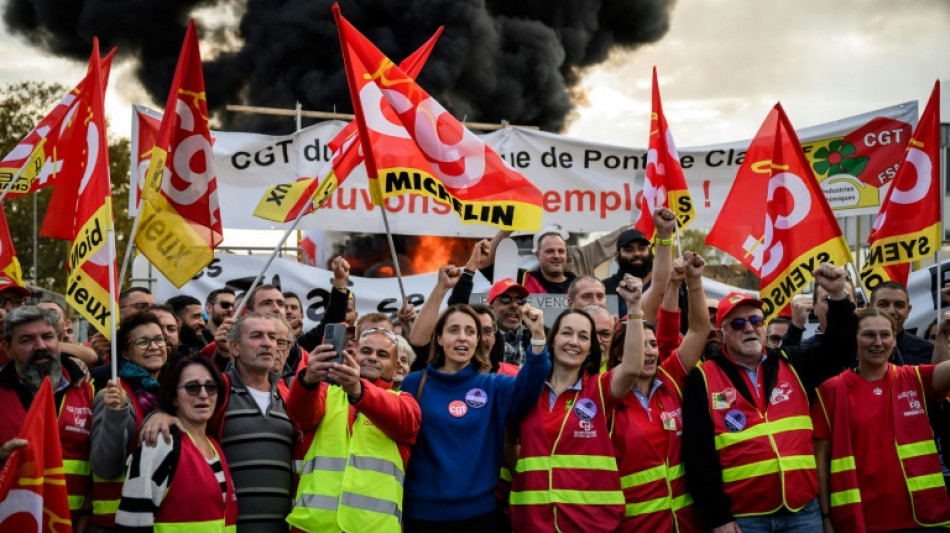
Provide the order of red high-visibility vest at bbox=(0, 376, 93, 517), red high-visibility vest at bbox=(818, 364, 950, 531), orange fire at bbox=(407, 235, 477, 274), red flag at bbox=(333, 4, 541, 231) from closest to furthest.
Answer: red high-visibility vest at bbox=(0, 376, 93, 517) < red high-visibility vest at bbox=(818, 364, 950, 531) < red flag at bbox=(333, 4, 541, 231) < orange fire at bbox=(407, 235, 477, 274)

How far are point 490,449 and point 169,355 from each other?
73.3 inches

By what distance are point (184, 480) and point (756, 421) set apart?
275cm

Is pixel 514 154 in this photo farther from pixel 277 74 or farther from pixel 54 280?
pixel 54 280

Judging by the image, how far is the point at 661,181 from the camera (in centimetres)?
772

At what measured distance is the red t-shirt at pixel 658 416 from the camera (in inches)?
219

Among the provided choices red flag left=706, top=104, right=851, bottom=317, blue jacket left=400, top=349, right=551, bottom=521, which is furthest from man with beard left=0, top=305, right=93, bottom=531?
red flag left=706, top=104, right=851, bottom=317

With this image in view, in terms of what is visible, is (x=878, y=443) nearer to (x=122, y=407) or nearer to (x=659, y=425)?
(x=659, y=425)

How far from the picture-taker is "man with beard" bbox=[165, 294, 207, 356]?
22.7 feet

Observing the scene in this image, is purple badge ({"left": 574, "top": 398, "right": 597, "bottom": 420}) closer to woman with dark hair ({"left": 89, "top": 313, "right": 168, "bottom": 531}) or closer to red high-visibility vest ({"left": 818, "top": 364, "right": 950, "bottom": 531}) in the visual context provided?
red high-visibility vest ({"left": 818, "top": 364, "right": 950, "bottom": 531})

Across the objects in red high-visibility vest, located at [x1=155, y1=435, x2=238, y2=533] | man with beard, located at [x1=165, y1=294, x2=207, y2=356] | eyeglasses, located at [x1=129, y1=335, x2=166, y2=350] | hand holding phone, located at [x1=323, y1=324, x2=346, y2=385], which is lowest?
red high-visibility vest, located at [x1=155, y1=435, x2=238, y2=533]

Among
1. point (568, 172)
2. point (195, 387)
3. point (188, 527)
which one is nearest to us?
point (188, 527)

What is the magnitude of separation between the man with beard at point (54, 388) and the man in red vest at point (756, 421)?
2.87 meters

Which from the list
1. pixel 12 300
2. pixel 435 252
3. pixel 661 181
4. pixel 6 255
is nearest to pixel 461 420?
pixel 661 181

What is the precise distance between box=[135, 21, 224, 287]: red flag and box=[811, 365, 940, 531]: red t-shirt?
3.63 metres
